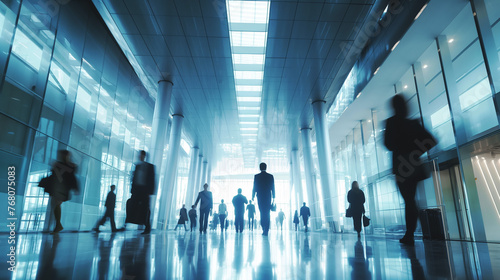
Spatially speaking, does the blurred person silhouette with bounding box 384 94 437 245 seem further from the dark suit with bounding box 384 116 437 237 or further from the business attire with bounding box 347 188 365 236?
the business attire with bounding box 347 188 365 236

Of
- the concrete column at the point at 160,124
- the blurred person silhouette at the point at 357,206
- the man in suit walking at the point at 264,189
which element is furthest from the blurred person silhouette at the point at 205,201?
the blurred person silhouette at the point at 357,206

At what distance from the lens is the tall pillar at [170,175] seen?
1452cm

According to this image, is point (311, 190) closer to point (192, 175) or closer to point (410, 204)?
point (192, 175)

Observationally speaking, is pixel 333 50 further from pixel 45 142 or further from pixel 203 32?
pixel 45 142

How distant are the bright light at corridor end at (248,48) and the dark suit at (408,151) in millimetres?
6608

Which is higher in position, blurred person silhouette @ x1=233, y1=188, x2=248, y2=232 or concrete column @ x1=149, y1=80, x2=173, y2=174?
concrete column @ x1=149, y1=80, x2=173, y2=174

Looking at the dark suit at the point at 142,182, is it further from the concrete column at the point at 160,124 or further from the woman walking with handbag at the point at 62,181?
the concrete column at the point at 160,124

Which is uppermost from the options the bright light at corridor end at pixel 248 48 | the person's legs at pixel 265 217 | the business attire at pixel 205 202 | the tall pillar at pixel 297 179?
the bright light at corridor end at pixel 248 48

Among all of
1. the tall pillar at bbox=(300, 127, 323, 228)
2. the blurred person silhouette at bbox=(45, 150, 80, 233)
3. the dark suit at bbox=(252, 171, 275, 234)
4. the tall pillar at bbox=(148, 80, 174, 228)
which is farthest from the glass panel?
the tall pillar at bbox=(148, 80, 174, 228)

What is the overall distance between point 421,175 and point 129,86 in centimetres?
1412

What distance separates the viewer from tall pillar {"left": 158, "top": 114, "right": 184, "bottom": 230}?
1452cm

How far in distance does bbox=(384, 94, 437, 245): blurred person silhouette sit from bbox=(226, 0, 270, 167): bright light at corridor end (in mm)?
6489

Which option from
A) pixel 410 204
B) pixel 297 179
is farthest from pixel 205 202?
pixel 297 179

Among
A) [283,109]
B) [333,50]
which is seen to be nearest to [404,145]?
[333,50]
